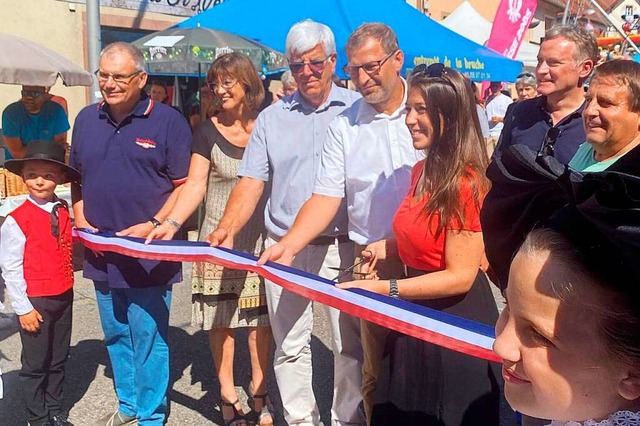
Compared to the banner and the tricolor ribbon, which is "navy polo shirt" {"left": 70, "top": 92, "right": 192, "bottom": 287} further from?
the banner

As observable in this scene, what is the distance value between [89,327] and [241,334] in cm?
125

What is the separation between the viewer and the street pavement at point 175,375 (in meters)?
4.08

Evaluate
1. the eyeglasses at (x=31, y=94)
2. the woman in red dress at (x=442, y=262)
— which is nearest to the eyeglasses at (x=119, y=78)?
the woman in red dress at (x=442, y=262)

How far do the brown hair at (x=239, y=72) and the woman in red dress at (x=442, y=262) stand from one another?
1.35m

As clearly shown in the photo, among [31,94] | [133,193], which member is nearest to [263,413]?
[133,193]

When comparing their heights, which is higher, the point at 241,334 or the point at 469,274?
the point at 469,274

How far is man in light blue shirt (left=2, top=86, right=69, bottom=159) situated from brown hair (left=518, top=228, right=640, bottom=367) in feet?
22.0

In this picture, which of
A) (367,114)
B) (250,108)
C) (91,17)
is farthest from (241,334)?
(91,17)

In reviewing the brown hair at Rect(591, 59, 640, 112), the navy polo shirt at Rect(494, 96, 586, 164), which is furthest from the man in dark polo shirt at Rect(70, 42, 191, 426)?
the brown hair at Rect(591, 59, 640, 112)

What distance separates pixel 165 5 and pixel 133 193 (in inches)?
428

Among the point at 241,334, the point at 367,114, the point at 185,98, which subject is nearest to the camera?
the point at 367,114

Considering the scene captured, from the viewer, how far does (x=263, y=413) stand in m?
3.96

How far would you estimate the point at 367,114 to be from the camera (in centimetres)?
320

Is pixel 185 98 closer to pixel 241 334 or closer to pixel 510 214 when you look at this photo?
pixel 241 334
